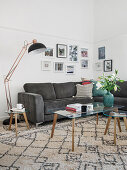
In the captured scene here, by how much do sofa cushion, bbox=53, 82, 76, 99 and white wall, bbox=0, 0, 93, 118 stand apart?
431 millimetres

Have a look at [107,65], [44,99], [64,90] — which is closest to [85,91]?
[64,90]

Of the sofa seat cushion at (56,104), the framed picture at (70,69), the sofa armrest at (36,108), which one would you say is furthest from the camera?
the framed picture at (70,69)

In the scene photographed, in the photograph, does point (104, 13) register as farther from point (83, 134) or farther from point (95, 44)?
point (83, 134)

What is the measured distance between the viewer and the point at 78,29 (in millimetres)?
5215

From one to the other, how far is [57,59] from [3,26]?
162 cm

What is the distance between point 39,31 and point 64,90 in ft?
5.49

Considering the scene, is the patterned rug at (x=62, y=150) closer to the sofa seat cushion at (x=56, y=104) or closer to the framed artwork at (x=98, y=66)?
the sofa seat cushion at (x=56, y=104)

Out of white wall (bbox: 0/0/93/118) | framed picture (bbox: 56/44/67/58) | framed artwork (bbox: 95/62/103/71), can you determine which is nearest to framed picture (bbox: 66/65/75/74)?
white wall (bbox: 0/0/93/118)

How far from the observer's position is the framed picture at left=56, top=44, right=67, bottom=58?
4.76 meters

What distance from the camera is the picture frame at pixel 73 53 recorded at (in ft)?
16.5

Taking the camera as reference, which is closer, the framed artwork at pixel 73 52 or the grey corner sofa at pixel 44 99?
the grey corner sofa at pixel 44 99

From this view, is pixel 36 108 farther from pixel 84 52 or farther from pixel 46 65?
pixel 84 52

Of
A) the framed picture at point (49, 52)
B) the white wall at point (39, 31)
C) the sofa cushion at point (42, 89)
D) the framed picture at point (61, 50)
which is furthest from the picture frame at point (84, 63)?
the sofa cushion at point (42, 89)

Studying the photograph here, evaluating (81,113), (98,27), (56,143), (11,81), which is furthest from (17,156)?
(98,27)
